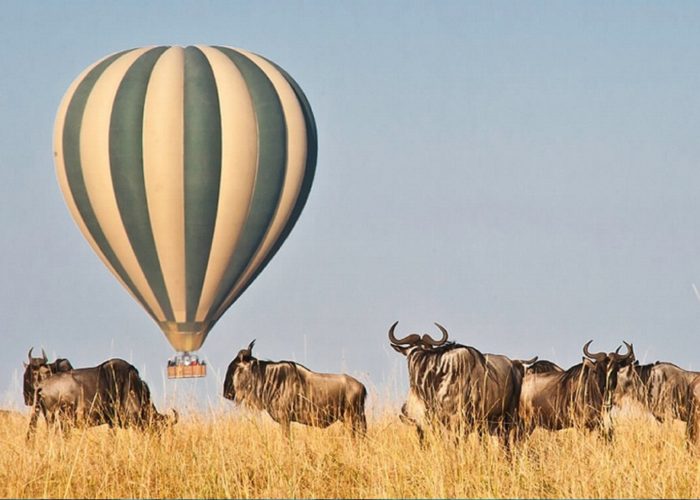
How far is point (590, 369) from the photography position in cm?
1360

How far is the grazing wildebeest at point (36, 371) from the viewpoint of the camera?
14.6m

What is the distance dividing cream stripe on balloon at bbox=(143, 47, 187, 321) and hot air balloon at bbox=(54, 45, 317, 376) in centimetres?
3

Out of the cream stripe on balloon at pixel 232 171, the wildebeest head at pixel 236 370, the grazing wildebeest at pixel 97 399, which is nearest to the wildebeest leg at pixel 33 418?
the grazing wildebeest at pixel 97 399

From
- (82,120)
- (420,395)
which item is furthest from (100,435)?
(82,120)

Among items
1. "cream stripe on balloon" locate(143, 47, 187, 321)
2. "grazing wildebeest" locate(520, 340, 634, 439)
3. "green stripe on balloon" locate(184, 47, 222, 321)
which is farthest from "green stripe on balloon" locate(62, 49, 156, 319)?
"grazing wildebeest" locate(520, 340, 634, 439)

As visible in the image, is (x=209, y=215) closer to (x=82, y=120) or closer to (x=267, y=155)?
(x=267, y=155)

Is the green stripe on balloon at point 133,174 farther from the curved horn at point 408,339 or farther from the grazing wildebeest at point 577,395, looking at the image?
the curved horn at point 408,339

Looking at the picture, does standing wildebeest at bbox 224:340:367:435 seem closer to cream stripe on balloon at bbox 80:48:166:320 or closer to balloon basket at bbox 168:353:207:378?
cream stripe on balloon at bbox 80:48:166:320

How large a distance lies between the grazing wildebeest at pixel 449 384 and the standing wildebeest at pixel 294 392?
286 centimetres

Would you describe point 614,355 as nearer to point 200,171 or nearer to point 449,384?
point 449,384

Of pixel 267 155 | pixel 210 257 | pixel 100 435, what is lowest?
pixel 100 435

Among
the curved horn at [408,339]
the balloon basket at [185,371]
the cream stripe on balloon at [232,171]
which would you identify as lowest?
the curved horn at [408,339]

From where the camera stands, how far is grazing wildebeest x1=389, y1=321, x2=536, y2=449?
11.8 m

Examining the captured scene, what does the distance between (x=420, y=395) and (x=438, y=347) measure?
520mm
